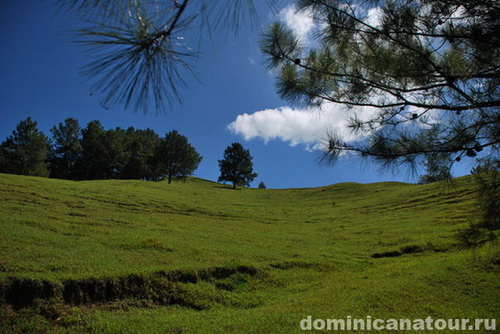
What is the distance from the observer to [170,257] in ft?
27.4

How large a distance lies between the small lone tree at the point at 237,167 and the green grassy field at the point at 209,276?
127 feet

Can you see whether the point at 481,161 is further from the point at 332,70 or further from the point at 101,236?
the point at 101,236

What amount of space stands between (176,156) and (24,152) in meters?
21.5

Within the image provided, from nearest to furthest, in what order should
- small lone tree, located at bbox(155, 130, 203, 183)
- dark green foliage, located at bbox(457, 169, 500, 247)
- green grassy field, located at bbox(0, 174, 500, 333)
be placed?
1. dark green foliage, located at bbox(457, 169, 500, 247)
2. green grassy field, located at bbox(0, 174, 500, 333)
3. small lone tree, located at bbox(155, 130, 203, 183)

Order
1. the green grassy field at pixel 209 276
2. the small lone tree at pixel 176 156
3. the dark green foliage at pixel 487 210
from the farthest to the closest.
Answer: the small lone tree at pixel 176 156, the green grassy field at pixel 209 276, the dark green foliage at pixel 487 210

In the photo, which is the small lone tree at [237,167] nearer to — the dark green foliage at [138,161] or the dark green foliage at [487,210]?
the dark green foliage at [138,161]

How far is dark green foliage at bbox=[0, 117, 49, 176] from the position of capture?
36219mm

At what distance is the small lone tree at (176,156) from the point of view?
45.9 meters

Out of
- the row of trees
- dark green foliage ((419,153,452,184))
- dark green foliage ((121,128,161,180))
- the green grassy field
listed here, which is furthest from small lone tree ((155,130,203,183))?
dark green foliage ((419,153,452,184))

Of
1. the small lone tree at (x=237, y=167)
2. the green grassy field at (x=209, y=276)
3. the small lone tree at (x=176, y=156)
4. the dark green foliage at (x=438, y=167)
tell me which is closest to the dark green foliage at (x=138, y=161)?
the small lone tree at (x=176, y=156)

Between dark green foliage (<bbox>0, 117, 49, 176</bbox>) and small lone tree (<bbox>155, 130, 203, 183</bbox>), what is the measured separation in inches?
674

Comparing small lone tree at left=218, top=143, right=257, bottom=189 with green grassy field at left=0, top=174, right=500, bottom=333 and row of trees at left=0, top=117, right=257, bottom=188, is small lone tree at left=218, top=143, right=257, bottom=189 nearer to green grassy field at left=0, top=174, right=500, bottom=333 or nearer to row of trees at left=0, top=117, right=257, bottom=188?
row of trees at left=0, top=117, right=257, bottom=188

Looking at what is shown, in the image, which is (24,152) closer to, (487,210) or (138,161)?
(138,161)

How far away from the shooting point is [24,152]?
120 feet
